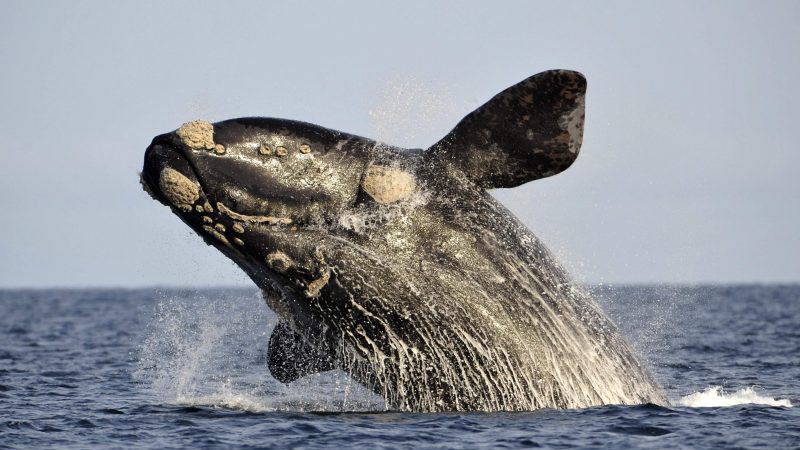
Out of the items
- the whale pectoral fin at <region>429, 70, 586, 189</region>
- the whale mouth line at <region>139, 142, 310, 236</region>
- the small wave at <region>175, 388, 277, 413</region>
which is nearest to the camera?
the whale pectoral fin at <region>429, 70, 586, 189</region>

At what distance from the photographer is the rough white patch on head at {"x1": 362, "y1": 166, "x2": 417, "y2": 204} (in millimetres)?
14188

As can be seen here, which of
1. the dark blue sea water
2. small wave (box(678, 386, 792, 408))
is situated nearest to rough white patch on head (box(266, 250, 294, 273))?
the dark blue sea water

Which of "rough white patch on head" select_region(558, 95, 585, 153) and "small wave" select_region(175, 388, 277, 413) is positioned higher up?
"rough white patch on head" select_region(558, 95, 585, 153)

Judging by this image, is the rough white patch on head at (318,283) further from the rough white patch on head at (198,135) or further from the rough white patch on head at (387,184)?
the rough white patch on head at (198,135)

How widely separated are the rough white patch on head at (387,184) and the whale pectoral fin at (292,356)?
2244 mm

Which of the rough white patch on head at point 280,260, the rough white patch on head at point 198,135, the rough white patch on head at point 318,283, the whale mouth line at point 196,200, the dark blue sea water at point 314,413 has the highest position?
the rough white patch on head at point 198,135

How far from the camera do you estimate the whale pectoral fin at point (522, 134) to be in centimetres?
1320

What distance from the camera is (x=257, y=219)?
45.8 feet

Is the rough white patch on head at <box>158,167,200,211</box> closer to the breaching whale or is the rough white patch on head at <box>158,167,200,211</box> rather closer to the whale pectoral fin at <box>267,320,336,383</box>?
the breaching whale

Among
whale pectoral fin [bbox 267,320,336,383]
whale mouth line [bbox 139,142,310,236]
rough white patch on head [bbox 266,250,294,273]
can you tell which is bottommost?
whale pectoral fin [bbox 267,320,336,383]

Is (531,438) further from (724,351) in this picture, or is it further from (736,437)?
(724,351)

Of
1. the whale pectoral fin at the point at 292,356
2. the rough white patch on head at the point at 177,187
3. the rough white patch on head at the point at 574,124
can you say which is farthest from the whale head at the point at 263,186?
the rough white patch on head at the point at 574,124

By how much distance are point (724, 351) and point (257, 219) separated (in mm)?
18767

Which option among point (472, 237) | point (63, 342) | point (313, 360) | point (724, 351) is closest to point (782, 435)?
point (472, 237)
